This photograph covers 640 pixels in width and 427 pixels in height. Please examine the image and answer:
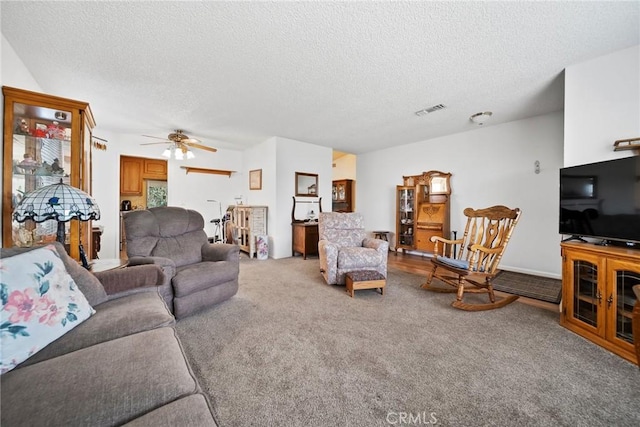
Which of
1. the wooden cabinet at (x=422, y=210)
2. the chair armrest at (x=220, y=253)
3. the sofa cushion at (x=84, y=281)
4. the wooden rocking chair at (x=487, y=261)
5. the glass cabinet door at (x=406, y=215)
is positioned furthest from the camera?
the glass cabinet door at (x=406, y=215)

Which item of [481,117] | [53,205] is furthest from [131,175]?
[481,117]

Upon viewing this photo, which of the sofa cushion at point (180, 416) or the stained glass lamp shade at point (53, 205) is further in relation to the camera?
the stained glass lamp shade at point (53, 205)

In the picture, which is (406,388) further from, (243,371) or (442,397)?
(243,371)

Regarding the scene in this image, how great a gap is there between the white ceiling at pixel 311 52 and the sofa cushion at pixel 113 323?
203 centimetres

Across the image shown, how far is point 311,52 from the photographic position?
2.08 meters

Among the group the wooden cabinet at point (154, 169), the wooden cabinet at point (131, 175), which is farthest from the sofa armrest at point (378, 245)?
the wooden cabinet at point (131, 175)

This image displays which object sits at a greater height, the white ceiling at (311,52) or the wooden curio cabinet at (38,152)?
the white ceiling at (311,52)

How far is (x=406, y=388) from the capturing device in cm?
137

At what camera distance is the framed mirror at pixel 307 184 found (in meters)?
5.14

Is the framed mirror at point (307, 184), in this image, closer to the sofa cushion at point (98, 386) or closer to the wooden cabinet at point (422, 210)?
the wooden cabinet at point (422, 210)

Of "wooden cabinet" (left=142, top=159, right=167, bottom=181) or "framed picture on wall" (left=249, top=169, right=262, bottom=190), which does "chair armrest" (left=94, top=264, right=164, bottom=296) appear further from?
"wooden cabinet" (left=142, top=159, right=167, bottom=181)

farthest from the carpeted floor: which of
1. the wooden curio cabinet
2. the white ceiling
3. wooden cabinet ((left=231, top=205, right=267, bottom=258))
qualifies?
the white ceiling

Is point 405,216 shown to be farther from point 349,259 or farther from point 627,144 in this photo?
point 627,144

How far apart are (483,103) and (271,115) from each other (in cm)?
304
